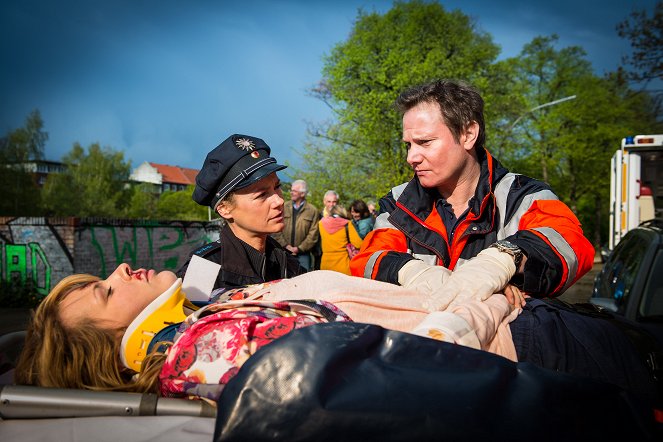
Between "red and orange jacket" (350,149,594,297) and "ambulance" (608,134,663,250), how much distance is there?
8107 mm

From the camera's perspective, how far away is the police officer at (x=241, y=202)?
2.89 metres

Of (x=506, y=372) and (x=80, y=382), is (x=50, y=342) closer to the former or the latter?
(x=80, y=382)

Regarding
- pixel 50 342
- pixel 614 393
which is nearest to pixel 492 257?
pixel 614 393

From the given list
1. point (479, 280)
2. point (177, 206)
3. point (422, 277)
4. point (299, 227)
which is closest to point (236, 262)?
point (422, 277)

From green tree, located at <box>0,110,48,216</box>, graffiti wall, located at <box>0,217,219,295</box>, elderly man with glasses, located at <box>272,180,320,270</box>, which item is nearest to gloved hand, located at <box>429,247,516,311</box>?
elderly man with glasses, located at <box>272,180,320,270</box>

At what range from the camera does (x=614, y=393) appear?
1.52 m

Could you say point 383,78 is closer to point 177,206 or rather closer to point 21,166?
point 21,166

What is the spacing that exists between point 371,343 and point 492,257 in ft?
2.84

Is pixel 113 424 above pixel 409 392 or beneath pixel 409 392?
beneath

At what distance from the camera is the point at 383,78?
968 inches

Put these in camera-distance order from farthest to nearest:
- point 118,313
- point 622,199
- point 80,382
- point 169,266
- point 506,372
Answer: point 169,266
point 622,199
point 118,313
point 80,382
point 506,372

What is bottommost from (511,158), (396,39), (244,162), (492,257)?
(492,257)

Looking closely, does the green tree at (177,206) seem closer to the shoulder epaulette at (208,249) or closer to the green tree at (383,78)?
the green tree at (383,78)

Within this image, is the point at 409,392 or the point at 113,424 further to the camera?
the point at 113,424
